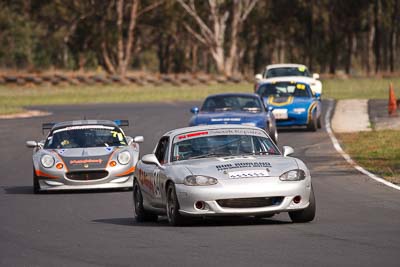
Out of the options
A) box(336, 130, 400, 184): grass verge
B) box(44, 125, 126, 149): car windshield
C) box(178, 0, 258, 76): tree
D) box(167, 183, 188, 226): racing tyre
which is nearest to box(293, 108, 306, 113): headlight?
box(336, 130, 400, 184): grass verge

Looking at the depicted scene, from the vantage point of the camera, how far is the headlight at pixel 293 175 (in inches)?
507

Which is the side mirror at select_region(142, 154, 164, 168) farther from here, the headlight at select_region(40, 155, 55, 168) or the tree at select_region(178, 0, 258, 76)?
the tree at select_region(178, 0, 258, 76)

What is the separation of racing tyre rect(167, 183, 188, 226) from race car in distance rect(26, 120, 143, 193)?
6.62 m

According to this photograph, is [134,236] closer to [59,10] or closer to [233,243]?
[233,243]

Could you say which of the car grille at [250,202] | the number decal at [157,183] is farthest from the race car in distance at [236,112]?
the car grille at [250,202]

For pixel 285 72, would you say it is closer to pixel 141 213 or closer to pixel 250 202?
pixel 141 213

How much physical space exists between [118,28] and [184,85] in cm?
1769

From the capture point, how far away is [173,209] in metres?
13.2

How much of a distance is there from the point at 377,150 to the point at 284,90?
8.22 m

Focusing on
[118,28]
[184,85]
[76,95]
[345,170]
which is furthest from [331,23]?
[345,170]

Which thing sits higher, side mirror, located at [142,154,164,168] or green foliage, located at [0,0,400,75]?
side mirror, located at [142,154,164,168]

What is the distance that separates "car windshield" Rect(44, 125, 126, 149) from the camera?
2112 centimetres

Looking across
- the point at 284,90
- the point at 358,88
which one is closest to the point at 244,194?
the point at 284,90

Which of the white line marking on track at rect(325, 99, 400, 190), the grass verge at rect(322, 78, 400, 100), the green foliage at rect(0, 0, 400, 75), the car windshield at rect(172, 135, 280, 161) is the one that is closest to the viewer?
the car windshield at rect(172, 135, 280, 161)
